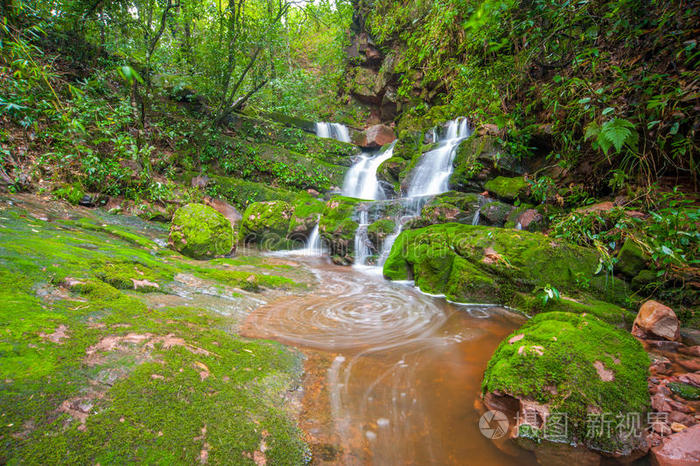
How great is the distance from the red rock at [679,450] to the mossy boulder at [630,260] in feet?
9.89

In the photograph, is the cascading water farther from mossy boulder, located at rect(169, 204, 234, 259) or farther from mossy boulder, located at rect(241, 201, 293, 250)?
mossy boulder, located at rect(169, 204, 234, 259)

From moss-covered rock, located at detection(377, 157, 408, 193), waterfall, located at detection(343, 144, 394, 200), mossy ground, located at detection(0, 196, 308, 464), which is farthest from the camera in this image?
waterfall, located at detection(343, 144, 394, 200)

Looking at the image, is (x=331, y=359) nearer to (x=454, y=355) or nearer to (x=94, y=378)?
(x=454, y=355)

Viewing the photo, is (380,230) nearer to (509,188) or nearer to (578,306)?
(509,188)

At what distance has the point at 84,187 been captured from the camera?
24.0 feet

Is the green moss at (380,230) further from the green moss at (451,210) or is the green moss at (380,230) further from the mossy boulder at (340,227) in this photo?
the green moss at (451,210)

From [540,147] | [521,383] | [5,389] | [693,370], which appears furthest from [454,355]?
[540,147]

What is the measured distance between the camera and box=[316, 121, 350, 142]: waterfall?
16022 mm

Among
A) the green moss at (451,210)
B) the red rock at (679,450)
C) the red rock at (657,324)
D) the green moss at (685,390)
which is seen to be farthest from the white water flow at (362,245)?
the red rock at (679,450)

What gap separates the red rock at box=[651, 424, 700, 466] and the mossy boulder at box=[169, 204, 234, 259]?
6881 mm

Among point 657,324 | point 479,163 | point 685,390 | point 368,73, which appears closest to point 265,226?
point 479,163

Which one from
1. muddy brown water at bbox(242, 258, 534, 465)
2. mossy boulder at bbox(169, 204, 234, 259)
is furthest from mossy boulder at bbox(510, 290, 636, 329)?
mossy boulder at bbox(169, 204, 234, 259)

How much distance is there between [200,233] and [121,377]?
5.44 meters

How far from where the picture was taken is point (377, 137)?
15.4 meters
